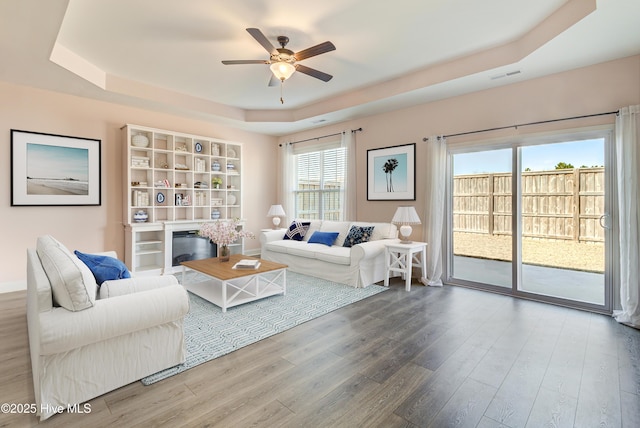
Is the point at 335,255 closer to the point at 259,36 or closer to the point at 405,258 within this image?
the point at 405,258

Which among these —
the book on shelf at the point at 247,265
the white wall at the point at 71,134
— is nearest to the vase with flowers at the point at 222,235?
the book on shelf at the point at 247,265

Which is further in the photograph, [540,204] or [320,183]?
[320,183]

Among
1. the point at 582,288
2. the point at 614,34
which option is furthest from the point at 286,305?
the point at 614,34

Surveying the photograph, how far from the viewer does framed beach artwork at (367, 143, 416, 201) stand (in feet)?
16.3

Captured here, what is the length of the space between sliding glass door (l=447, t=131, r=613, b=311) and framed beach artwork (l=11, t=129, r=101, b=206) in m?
5.52

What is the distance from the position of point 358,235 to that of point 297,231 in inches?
54.6

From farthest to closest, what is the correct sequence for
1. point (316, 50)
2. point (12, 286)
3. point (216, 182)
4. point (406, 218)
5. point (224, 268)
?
point (216, 182), point (406, 218), point (12, 286), point (224, 268), point (316, 50)

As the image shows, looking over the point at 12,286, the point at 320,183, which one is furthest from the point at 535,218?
the point at 12,286

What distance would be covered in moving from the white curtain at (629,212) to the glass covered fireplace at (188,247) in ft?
19.2

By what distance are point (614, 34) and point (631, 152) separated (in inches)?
45.8

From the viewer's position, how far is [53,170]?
4.34 meters

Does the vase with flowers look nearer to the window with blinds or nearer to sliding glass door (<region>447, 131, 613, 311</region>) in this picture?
the window with blinds

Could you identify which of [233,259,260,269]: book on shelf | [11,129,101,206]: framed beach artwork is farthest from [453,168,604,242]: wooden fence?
[11,129,101,206]: framed beach artwork

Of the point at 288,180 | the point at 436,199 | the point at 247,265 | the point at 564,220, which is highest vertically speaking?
the point at 288,180
